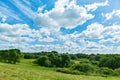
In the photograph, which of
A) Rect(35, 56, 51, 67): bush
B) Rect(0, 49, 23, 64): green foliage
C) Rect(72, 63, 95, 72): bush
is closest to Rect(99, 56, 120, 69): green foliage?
Rect(72, 63, 95, 72): bush

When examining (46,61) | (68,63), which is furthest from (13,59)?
(68,63)

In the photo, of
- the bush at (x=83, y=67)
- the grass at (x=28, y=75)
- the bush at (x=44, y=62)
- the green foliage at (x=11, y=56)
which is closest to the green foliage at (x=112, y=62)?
the bush at (x=83, y=67)

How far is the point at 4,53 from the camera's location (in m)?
132

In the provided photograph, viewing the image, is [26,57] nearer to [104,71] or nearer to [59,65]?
[59,65]

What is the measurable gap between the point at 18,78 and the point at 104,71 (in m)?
88.1

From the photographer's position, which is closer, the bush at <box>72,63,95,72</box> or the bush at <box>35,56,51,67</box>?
the bush at <box>72,63,95,72</box>

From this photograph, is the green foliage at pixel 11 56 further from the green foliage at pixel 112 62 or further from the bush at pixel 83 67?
the green foliage at pixel 112 62

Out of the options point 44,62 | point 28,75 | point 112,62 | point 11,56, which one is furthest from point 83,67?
point 28,75

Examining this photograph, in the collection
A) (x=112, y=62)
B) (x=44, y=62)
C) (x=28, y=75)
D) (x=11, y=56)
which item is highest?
(x=11, y=56)

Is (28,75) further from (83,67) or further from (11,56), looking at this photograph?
(11,56)

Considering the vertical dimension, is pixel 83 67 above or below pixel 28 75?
above

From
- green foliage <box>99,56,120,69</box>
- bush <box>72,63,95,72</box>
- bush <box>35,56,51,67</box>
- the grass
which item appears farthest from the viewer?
green foliage <box>99,56,120,69</box>

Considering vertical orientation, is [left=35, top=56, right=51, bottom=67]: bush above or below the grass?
above

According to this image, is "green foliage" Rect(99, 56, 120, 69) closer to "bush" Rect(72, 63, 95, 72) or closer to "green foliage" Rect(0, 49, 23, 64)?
"bush" Rect(72, 63, 95, 72)
